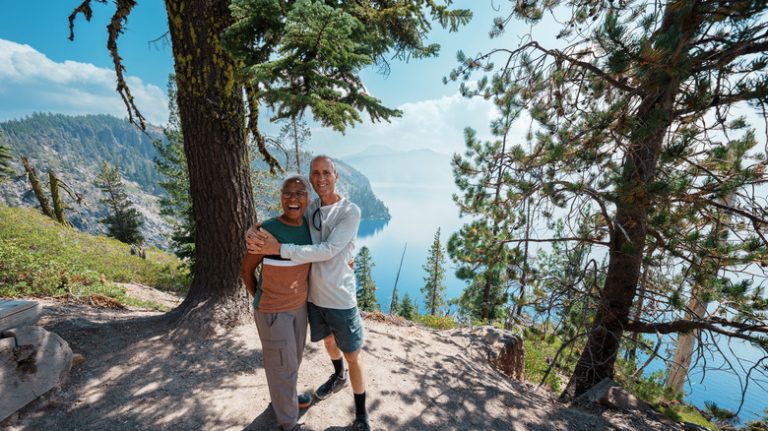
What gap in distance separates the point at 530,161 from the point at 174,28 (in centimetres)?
504

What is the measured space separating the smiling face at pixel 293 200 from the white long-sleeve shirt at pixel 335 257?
150 millimetres

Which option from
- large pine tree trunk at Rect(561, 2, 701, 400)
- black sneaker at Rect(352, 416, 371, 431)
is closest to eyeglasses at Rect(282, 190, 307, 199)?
black sneaker at Rect(352, 416, 371, 431)

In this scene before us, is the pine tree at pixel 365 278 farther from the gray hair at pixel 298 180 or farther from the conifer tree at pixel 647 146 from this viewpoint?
the gray hair at pixel 298 180

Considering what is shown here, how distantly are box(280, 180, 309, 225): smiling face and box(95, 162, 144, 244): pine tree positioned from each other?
3492 cm

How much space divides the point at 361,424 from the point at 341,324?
1035 millimetres

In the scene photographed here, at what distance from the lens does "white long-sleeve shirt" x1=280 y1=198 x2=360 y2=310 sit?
2678mm

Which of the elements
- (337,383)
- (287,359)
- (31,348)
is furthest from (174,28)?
(337,383)

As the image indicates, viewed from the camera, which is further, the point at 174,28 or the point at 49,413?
the point at 174,28

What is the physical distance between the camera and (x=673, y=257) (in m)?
4.17

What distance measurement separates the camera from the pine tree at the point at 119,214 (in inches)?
1219

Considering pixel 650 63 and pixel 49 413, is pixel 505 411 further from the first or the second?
pixel 49 413

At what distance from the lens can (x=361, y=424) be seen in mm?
3012

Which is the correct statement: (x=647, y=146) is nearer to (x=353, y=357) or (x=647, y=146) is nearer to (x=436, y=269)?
(x=353, y=357)

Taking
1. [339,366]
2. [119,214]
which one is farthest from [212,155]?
[119,214]
